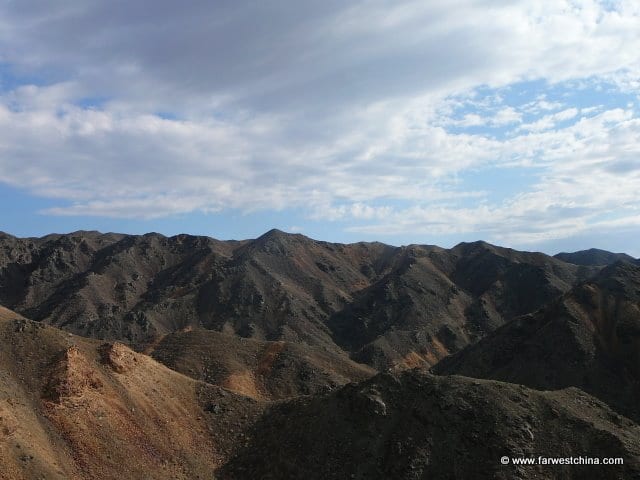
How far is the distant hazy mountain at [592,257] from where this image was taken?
5797 inches

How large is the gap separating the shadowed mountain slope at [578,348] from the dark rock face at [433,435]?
73.2 ft

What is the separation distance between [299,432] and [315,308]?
72916mm

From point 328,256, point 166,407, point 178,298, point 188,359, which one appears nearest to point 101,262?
point 178,298

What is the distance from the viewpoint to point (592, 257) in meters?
151

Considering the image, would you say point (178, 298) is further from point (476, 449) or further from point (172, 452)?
point (476, 449)

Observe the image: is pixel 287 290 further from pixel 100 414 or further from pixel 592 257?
pixel 592 257

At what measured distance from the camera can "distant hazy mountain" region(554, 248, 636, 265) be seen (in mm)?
147250

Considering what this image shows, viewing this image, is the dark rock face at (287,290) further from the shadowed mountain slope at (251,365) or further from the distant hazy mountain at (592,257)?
the distant hazy mountain at (592,257)

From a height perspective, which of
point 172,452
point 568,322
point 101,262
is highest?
point 101,262

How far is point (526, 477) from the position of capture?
96.2 feet

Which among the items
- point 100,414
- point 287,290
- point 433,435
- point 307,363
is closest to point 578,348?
point 307,363

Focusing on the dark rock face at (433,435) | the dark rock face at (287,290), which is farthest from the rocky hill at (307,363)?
the dark rock face at (287,290)

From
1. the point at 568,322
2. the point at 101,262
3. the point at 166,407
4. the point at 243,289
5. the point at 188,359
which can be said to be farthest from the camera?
the point at 101,262

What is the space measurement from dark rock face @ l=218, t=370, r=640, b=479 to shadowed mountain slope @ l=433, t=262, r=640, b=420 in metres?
22.3
